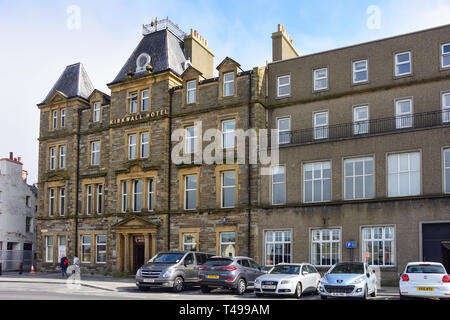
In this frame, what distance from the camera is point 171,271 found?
24125 mm

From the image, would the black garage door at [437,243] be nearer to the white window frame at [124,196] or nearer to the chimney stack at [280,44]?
the chimney stack at [280,44]

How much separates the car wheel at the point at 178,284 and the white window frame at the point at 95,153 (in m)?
18.6

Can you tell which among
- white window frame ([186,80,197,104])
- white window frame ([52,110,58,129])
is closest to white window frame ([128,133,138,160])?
white window frame ([186,80,197,104])

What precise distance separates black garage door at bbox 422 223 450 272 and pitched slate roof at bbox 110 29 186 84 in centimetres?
1999

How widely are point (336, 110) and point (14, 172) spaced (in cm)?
3185

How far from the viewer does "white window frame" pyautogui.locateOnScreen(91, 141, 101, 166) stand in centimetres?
4088

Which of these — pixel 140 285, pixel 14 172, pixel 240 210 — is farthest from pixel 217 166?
pixel 14 172

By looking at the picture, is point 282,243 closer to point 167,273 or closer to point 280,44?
point 167,273

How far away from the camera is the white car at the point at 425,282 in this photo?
62.8 feet

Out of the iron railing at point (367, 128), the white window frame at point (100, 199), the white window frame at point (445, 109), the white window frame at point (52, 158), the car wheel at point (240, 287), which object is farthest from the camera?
the white window frame at point (52, 158)

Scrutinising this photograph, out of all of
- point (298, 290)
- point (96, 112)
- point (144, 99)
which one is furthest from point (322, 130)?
point (96, 112)

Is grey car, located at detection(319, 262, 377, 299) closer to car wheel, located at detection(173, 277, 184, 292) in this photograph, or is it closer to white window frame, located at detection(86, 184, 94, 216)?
car wheel, located at detection(173, 277, 184, 292)

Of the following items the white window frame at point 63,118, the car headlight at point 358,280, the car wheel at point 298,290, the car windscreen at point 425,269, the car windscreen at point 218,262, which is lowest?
the car wheel at point 298,290

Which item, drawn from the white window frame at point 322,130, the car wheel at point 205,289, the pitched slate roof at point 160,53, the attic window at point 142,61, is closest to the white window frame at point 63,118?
the pitched slate roof at point 160,53
